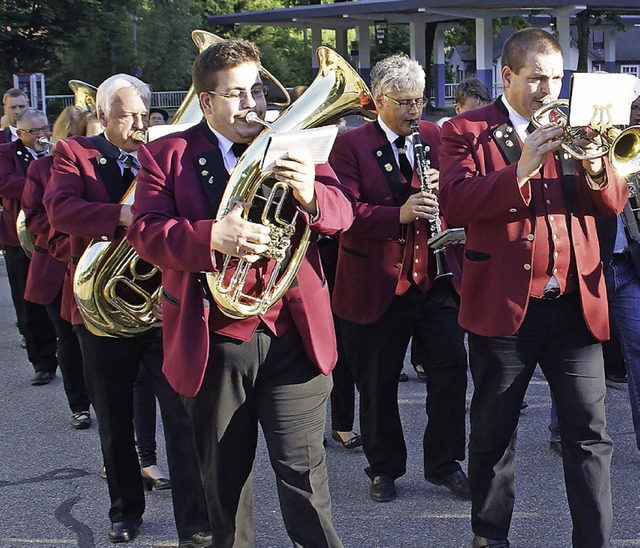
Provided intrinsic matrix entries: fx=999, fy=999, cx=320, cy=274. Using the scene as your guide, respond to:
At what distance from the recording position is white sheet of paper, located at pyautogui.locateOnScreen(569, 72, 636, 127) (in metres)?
3.02

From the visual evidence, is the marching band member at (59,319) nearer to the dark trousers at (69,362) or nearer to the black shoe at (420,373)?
the dark trousers at (69,362)

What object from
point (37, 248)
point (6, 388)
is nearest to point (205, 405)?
point (37, 248)

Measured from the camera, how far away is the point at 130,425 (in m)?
4.28

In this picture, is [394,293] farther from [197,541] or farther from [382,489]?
[197,541]

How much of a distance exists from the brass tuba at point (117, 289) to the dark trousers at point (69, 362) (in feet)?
6.09

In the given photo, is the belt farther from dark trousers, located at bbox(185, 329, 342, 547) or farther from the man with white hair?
the man with white hair

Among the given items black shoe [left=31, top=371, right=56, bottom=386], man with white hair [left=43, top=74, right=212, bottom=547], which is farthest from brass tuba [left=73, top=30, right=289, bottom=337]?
black shoe [left=31, top=371, right=56, bottom=386]

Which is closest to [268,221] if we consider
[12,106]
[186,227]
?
[186,227]

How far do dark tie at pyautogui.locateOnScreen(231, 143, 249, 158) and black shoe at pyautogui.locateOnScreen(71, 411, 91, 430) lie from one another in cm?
312

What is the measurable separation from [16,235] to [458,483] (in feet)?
13.8

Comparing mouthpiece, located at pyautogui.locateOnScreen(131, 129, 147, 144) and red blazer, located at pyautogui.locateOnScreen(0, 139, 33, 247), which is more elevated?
mouthpiece, located at pyautogui.locateOnScreen(131, 129, 147, 144)

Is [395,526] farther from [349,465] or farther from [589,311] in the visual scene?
[589,311]

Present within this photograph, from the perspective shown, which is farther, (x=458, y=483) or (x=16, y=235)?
(x=16, y=235)

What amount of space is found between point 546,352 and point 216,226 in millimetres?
1372
